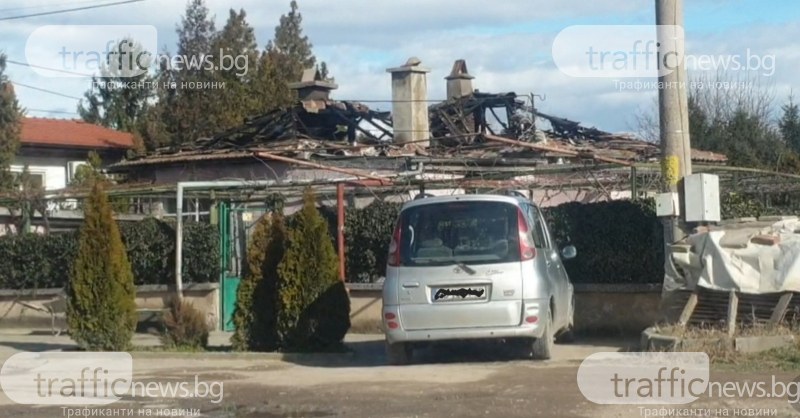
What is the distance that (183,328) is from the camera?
1512 cm

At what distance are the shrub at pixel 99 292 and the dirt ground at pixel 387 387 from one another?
1.75 feet

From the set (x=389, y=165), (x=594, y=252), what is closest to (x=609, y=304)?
(x=594, y=252)

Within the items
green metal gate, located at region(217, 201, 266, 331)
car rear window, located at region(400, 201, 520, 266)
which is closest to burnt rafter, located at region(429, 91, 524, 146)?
green metal gate, located at region(217, 201, 266, 331)

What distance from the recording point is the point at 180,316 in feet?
49.4

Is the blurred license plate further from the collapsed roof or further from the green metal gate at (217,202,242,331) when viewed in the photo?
the collapsed roof

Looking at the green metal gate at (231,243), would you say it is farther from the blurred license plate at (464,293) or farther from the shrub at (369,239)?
the blurred license plate at (464,293)

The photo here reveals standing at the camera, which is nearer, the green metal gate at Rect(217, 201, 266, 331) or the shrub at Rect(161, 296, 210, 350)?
the shrub at Rect(161, 296, 210, 350)

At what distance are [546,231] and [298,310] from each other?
10.6ft

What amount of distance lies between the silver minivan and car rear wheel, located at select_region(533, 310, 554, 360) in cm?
1

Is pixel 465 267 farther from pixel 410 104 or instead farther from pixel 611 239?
Result: pixel 410 104

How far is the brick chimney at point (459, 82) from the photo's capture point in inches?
1223

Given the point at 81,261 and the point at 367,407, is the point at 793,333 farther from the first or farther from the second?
the point at 81,261

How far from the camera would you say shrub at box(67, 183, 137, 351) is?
14.8 metres

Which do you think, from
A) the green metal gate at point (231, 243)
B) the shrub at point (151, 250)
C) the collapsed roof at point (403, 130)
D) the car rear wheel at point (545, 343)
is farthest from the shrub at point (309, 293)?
the collapsed roof at point (403, 130)
